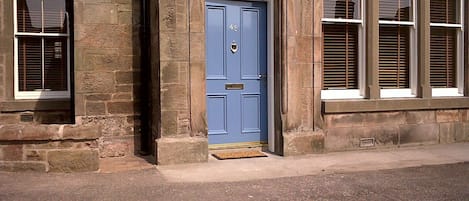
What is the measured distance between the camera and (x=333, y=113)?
866cm

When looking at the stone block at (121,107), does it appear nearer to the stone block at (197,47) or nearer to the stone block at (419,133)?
the stone block at (197,47)

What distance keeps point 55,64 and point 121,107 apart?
134cm

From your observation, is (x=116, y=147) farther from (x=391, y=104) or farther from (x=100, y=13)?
(x=391, y=104)

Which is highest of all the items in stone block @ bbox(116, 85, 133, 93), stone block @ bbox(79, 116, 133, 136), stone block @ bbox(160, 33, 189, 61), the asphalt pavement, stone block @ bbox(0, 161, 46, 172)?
stone block @ bbox(160, 33, 189, 61)

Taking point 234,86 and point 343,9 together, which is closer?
point 234,86

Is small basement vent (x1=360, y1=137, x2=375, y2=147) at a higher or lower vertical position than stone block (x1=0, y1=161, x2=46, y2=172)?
higher

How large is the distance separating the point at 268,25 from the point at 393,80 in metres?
2.78

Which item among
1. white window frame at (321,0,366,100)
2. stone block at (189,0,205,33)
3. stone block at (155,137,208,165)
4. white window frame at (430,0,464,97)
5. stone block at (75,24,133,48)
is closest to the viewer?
stone block at (155,137,208,165)

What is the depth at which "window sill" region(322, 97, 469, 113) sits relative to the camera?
341 inches

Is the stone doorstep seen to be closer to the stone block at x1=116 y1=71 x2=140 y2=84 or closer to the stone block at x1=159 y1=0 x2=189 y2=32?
the stone block at x1=116 y1=71 x2=140 y2=84

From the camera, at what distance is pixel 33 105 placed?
8.00 metres

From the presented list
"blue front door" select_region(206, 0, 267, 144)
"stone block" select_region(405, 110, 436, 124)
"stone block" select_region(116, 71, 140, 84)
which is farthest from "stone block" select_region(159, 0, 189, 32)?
"stone block" select_region(405, 110, 436, 124)

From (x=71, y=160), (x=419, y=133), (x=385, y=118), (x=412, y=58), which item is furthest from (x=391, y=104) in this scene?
(x=71, y=160)

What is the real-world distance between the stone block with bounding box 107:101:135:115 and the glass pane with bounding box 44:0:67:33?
4.87ft
